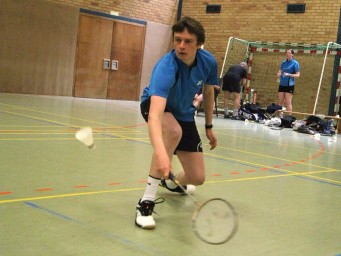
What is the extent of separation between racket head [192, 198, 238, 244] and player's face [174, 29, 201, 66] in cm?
118

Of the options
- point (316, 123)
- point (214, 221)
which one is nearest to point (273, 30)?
point (316, 123)

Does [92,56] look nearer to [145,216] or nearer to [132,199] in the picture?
[132,199]

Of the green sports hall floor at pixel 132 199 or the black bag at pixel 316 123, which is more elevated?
the black bag at pixel 316 123

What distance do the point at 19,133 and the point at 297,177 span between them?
13.2ft

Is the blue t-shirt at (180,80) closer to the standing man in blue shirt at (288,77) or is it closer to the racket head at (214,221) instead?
the racket head at (214,221)

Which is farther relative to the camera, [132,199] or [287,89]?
[287,89]

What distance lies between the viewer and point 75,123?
30.8 ft

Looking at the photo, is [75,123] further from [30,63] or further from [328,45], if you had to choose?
[328,45]

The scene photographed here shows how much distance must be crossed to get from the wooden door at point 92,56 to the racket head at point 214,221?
16224mm

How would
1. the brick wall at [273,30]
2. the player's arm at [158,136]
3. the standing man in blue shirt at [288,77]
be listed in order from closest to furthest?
the player's arm at [158,136]
the standing man in blue shirt at [288,77]
the brick wall at [273,30]

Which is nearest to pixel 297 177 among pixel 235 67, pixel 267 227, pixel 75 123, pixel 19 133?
pixel 267 227

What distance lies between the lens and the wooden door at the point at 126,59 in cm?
1953

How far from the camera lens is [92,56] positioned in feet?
61.7

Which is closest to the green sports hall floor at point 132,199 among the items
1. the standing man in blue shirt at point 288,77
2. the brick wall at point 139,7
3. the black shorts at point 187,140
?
the black shorts at point 187,140
